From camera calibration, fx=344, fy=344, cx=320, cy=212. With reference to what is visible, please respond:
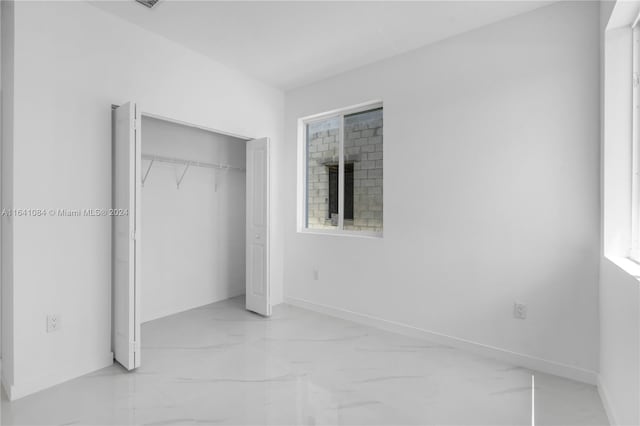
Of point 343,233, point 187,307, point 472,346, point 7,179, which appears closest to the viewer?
point 7,179

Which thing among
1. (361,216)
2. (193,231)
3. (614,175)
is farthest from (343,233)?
(614,175)

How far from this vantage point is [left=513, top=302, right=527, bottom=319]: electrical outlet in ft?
8.79

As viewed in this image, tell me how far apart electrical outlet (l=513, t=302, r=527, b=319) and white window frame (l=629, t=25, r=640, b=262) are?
805 mm

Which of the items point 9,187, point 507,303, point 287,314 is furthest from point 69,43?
point 507,303

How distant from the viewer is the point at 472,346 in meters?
2.93

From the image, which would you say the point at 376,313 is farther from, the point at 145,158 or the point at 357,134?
the point at 145,158

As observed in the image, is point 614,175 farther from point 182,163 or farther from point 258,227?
point 182,163

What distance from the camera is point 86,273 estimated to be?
254 centimetres

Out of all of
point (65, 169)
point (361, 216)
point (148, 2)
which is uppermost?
point (148, 2)

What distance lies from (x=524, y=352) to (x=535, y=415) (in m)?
0.73

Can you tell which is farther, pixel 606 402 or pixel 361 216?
pixel 361 216

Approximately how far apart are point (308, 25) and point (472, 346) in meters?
3.03

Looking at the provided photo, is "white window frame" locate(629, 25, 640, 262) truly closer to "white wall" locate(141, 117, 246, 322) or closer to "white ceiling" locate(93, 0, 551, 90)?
"white ceiling" locate(93, 0, 551, 90)

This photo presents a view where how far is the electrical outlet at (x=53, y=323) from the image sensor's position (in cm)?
235
